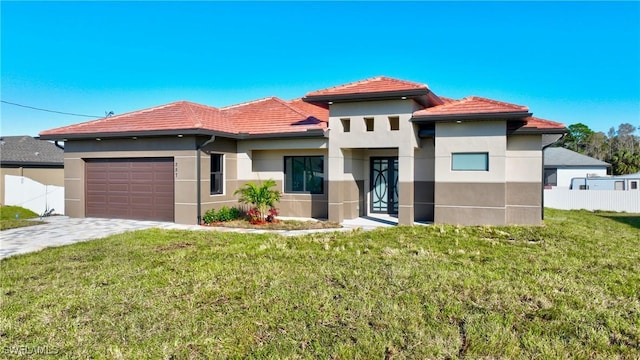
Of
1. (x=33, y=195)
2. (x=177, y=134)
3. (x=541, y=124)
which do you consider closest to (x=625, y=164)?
(x=541, y=124)

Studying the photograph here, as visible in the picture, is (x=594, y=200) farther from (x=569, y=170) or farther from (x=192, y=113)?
(x=192, y=113)

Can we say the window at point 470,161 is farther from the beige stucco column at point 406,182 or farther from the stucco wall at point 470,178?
the beige stucco column at point 406,182

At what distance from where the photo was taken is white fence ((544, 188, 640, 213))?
20.8 metres

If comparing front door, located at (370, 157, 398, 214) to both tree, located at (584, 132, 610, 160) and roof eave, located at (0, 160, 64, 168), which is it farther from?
tree, located at (584, 132, 610, 160)

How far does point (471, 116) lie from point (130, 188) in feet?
38.7

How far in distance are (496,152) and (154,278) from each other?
396 inches

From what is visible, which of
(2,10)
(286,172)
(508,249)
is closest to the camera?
(508,249)

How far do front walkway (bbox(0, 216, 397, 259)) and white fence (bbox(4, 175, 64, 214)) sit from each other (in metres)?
1.55

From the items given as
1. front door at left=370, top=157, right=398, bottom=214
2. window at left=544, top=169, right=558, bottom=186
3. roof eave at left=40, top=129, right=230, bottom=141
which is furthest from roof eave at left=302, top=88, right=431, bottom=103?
window at left=544, top=169, right=558, bottom=186

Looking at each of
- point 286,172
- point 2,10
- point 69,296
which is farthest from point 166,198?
point 69,296

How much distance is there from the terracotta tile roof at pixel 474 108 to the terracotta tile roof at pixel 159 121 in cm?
723

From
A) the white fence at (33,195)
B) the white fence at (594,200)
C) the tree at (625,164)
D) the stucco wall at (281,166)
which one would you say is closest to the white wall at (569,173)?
the tree at (625,164)

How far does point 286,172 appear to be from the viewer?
49.7ft

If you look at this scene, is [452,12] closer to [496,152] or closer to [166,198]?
[496,152]
